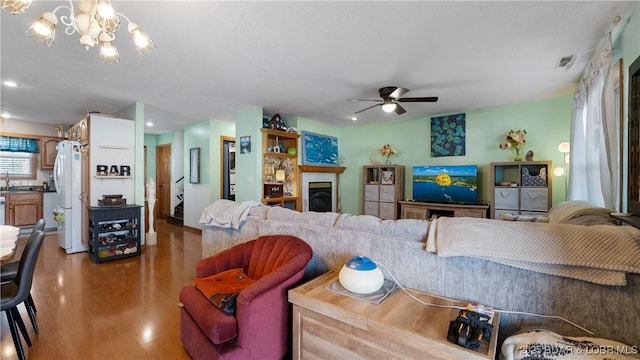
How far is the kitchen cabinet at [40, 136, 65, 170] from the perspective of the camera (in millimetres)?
5656

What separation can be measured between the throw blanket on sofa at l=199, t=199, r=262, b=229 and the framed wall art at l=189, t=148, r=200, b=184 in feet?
10.2

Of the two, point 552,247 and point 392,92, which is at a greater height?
point 392,92

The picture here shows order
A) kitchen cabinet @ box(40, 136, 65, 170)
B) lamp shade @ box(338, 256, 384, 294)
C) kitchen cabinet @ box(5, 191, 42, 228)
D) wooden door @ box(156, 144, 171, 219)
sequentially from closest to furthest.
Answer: lamp shade @ box(338, 256, 384, 294), kitchen cabinet @ box(5, 191, 42, 228), kitchen cabinet @ box(40, 136, 65, 170), wooden door @ box(156, 144, 171, 219)

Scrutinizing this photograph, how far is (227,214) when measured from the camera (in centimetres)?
272

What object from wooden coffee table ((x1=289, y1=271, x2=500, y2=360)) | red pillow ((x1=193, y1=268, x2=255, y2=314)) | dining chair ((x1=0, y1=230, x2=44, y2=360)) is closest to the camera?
wooden coffee table ((x1=289, y1=271, x2=500, y2=360))

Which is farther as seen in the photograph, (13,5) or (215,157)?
(215,157)

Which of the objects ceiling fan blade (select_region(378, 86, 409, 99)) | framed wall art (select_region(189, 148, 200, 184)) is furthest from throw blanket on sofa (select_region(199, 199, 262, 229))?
framed wall art (select_region(189, 148, 200, 184))

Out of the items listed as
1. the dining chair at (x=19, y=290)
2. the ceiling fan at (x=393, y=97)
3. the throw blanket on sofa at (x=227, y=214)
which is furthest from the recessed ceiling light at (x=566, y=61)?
the dining chair at (x=19, y=290)

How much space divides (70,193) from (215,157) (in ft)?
7.53

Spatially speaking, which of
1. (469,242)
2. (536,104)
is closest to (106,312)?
(469,242)

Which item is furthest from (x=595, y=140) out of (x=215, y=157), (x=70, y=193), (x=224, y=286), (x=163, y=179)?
(x=163, y=179)

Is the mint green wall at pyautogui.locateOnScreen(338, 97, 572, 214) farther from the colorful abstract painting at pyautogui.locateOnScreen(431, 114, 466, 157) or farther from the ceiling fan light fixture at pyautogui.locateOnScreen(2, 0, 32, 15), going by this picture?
the ceiling fan light fixture at pyautogui.locateOnScreen(2, 0, 32, 15)

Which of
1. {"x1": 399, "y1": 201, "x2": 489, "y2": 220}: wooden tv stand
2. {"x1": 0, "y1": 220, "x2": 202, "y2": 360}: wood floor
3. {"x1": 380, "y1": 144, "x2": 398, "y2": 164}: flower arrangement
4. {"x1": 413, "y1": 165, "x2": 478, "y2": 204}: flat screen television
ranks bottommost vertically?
{"x1": 0, "y1": 220, "x2": 202, "y2": 360}: wood floor

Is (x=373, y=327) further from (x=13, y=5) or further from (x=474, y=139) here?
(x=474, y=139)
